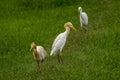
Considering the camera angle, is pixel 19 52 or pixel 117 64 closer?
pixel 117 64

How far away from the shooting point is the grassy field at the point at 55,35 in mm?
15789

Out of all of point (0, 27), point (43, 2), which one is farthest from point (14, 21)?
point (43, 2)

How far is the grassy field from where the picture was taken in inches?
622

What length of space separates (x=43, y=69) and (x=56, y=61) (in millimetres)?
1296

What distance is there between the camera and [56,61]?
692 inches

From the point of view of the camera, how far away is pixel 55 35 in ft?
72.1

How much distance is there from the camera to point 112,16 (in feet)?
81.7

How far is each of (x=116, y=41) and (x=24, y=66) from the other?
14.1ft

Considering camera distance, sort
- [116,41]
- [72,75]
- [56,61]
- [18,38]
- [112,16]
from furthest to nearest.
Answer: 1. [112,16]
2. [18,38]
3. [116,41]
4. [56,61]
5. [72,75]

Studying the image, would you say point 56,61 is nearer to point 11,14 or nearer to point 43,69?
point 43,69

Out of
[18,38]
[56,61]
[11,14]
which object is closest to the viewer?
[56,61]

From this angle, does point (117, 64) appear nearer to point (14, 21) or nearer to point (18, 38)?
point (18, 38)

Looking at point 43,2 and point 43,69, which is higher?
point 43,2

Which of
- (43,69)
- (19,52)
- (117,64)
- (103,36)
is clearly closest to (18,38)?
(19,52)
